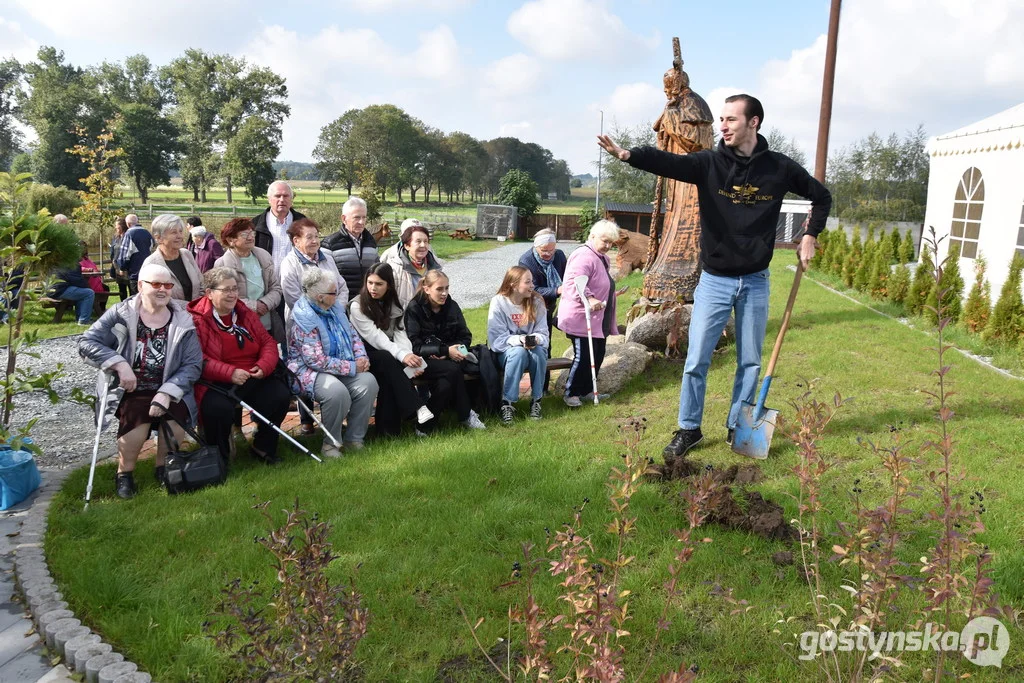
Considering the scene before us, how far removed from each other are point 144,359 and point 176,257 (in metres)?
1.39

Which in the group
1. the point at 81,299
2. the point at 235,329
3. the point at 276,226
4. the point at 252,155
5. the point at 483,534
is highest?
the point at 252,155

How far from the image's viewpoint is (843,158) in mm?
47312

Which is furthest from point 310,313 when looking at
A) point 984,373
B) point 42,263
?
point 984,373

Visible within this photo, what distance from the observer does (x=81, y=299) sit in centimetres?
1114

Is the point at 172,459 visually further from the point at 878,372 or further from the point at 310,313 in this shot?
the point at 878,372

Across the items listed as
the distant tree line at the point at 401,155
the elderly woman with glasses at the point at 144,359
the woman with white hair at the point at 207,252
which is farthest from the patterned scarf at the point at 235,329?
the distant tree line at the point at 401,155

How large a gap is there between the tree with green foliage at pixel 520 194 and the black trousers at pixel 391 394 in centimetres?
3627

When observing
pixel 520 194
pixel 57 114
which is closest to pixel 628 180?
pixel 520 194

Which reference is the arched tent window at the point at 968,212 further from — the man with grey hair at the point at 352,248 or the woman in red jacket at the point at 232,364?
the woman in red jacket at the point at 232,364

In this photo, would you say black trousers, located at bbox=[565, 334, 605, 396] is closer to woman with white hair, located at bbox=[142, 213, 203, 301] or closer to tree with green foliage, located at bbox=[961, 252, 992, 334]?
woman with white hair, located at bbox=[142, 213, 203, 301]

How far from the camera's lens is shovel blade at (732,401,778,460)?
4.75 meters

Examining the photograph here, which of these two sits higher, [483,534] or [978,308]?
[978,308]

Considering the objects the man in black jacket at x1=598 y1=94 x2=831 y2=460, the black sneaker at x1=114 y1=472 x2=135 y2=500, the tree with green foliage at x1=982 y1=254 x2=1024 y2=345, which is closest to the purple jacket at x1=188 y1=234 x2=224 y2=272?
the black sneaker at x1=114 y1=472 x2=135 y2=500

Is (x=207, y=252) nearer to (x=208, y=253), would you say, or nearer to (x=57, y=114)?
(x=208, y=253)
